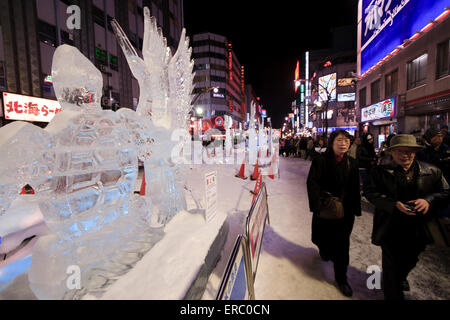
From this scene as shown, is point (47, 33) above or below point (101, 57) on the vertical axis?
below

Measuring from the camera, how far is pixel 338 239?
2.73 m

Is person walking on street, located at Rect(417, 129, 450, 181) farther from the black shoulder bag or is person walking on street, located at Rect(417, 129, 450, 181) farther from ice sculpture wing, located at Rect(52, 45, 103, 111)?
ice sculpture wing, located at Rect(52, 45, 103, 111)

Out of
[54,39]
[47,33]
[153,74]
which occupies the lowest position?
[153,74]

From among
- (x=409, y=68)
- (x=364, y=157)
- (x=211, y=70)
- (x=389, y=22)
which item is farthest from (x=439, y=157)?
(x=211, y=70)

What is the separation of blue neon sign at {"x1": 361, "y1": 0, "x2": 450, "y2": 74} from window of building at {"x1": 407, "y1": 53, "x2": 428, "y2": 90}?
138cm

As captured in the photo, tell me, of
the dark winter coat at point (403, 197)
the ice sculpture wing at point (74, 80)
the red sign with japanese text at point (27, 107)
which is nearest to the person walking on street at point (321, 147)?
the dark winter coat at point (403, 197)

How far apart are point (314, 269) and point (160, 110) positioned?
3426 mm

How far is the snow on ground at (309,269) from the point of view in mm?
2582

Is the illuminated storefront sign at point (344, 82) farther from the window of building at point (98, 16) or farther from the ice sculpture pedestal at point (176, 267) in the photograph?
the ice sculpture pedestal at point (176, 267)

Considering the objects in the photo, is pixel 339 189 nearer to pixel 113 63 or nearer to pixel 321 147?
pixel 321 147

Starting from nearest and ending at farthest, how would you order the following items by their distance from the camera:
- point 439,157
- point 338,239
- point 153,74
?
point 338,239 < point 153,74 < point 439,157

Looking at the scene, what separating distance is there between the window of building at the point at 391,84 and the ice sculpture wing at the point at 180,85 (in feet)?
48.6

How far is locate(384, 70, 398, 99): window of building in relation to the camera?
13494 mm
